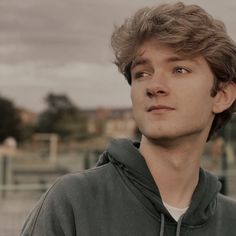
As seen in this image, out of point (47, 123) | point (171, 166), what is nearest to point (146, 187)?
point (171, 166)

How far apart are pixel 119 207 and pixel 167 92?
455 millimetres

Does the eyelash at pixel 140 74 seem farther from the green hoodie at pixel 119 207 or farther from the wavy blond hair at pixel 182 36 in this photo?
the green hoodie at pixel 119 207

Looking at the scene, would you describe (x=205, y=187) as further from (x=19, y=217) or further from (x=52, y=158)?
(x=52, y=158)

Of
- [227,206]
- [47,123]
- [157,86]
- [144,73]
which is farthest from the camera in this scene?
[47,123]

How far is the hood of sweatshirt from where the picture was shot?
8.65 ft

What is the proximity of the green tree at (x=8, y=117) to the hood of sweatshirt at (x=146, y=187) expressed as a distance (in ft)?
122

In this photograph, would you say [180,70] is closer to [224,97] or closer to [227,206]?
[224,97]

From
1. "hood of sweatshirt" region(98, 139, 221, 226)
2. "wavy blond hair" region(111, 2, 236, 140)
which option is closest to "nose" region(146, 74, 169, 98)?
"wavy blond hair" region(111, 2, 236, 140)

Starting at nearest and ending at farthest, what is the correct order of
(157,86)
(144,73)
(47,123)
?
1. (157,86)
2. (144,73)
3. (47,123)

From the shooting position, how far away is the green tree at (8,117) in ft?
131

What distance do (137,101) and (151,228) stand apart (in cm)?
48

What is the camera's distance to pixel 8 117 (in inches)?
1613

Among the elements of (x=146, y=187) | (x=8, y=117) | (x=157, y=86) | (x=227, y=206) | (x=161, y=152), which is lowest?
(x=8, y=117)

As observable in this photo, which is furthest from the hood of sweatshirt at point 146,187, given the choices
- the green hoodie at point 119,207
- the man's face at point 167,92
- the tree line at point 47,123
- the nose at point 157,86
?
the tree line at point 47,123
